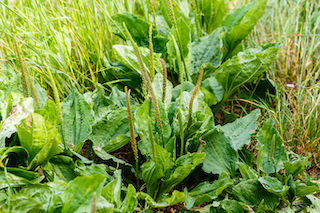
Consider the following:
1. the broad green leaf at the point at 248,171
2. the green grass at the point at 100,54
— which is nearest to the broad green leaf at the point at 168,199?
the broad green leaf at the point at 248,171

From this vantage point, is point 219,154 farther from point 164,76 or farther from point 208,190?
point 164,76

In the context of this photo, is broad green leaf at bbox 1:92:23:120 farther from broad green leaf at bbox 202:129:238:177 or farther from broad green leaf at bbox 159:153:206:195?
broad green leaf at bbox 202:129:238:177

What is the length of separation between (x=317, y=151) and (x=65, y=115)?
1445 mm

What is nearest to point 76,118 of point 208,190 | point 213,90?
point 208,190

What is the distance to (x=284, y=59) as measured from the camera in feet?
7.26

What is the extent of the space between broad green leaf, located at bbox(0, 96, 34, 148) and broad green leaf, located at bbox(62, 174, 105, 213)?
40cm

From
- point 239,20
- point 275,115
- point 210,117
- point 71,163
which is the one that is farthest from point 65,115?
point 239,20

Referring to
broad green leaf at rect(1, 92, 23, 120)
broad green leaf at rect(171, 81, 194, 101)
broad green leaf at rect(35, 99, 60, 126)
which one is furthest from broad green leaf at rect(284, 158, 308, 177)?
broad green leaf at rect(1, 92, 23, 120)

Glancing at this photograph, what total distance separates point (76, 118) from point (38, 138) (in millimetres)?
308

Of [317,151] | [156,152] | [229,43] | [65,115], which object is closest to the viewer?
[156,152]

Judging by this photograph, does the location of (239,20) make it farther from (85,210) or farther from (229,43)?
(85,210)

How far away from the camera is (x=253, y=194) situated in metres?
1.39

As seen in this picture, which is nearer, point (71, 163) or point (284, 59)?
point (71, 163)

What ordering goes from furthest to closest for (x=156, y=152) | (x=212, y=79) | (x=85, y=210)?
(x=212, y=79), (x=156, y=152), (x=85, y=210)
